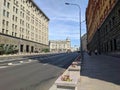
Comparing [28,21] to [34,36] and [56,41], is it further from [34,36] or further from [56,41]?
[56,41]

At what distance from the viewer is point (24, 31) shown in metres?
77.1

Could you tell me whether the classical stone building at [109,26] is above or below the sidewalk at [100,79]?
above

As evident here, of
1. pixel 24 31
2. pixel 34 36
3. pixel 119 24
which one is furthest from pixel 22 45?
pixel 119 24

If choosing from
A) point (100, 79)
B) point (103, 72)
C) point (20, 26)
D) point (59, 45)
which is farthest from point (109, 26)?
point (59, 45)

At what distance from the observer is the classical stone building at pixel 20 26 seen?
5803 centimetres

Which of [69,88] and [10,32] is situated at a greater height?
[10,32]

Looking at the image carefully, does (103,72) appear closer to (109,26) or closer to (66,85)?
(66,85)

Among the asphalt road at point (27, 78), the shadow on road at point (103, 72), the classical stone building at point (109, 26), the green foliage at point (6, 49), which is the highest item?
the classical stone building at point (109, 26)

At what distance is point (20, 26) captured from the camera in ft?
238

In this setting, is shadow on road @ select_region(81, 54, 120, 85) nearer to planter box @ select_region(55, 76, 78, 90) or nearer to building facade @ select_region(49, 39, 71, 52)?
planter box @ select_region(55, 76, 78, 90)

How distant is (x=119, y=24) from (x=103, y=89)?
2097 centimetres

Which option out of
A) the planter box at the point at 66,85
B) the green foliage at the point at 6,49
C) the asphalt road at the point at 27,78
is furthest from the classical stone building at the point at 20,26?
the planter box at the point at 66,85

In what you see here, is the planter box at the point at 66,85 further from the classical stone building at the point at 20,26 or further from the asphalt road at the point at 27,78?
the classical stone building at the point at 20,26

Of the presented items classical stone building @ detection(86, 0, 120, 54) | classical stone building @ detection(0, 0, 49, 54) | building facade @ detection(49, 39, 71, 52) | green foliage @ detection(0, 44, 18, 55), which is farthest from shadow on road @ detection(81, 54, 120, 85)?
building facade @ detection(49, 39, 71, 52)
